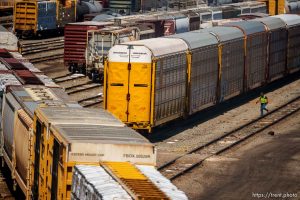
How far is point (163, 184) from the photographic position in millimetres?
16312

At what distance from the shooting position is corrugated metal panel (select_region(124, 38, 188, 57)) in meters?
32.2

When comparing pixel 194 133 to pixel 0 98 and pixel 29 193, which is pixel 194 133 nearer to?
pixel 0 98

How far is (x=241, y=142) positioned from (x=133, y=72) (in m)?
5.19

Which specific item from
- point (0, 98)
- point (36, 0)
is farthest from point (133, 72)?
point (36, 0)

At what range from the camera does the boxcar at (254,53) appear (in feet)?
136

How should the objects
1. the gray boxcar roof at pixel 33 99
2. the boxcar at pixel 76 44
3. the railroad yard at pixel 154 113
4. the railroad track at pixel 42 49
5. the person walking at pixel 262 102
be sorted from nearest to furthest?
the railroad yard at pixel 154 113, the gray boxcar roof at pixel 33 99, the person walking at pixel 262 102, the boxcar at pixel 76 44, the railroad track at pixel 42 49

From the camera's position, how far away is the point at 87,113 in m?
20.8

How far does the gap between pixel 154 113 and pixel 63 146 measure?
14.6 metres

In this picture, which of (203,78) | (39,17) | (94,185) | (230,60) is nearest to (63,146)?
(94,185)

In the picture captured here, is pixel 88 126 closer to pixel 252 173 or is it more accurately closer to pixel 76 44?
pixel 252 173

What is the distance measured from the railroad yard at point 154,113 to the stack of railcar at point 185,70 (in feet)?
0.14

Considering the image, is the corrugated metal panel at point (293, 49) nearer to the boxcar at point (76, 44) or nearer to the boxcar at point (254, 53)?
the boxcar at point (254, 53)

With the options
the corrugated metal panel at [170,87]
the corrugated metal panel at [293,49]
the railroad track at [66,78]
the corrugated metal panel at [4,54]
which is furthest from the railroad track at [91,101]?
the corrugated metal panel at [293,49]

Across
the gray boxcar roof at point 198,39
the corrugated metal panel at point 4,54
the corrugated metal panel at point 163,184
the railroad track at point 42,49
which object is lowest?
the railroad track at point 42,49
